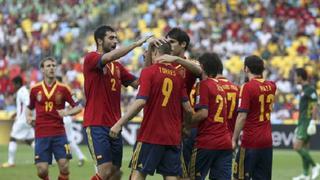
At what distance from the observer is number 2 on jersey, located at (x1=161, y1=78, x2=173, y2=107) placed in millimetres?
11098

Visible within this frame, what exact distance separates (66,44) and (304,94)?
707 inches

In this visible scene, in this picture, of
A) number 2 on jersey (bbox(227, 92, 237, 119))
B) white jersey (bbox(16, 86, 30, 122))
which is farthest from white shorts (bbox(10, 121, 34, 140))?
number 2 on jersey (bbox(227, 92, 237, 119))

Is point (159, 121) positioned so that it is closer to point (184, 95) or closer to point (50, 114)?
point (184, 95)

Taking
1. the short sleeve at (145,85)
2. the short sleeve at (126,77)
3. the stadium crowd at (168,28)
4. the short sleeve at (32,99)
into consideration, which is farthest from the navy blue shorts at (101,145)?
the stadium crowd at (168,28)

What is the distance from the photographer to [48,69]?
15.2 metres

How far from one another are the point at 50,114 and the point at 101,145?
3326 millimetres

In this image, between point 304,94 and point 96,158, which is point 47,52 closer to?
point 304,94

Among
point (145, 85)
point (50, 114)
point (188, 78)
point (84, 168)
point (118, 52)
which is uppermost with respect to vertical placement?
point (118, 52)

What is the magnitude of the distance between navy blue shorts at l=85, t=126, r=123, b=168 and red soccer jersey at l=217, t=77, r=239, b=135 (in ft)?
5.25

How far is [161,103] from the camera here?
11.1 meters

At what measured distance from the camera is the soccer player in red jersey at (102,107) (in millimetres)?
12125

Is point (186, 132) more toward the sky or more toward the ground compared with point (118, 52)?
more toward the ground

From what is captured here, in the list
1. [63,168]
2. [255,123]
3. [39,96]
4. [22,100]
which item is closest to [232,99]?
[255,123]

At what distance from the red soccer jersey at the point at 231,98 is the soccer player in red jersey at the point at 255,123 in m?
0.14
